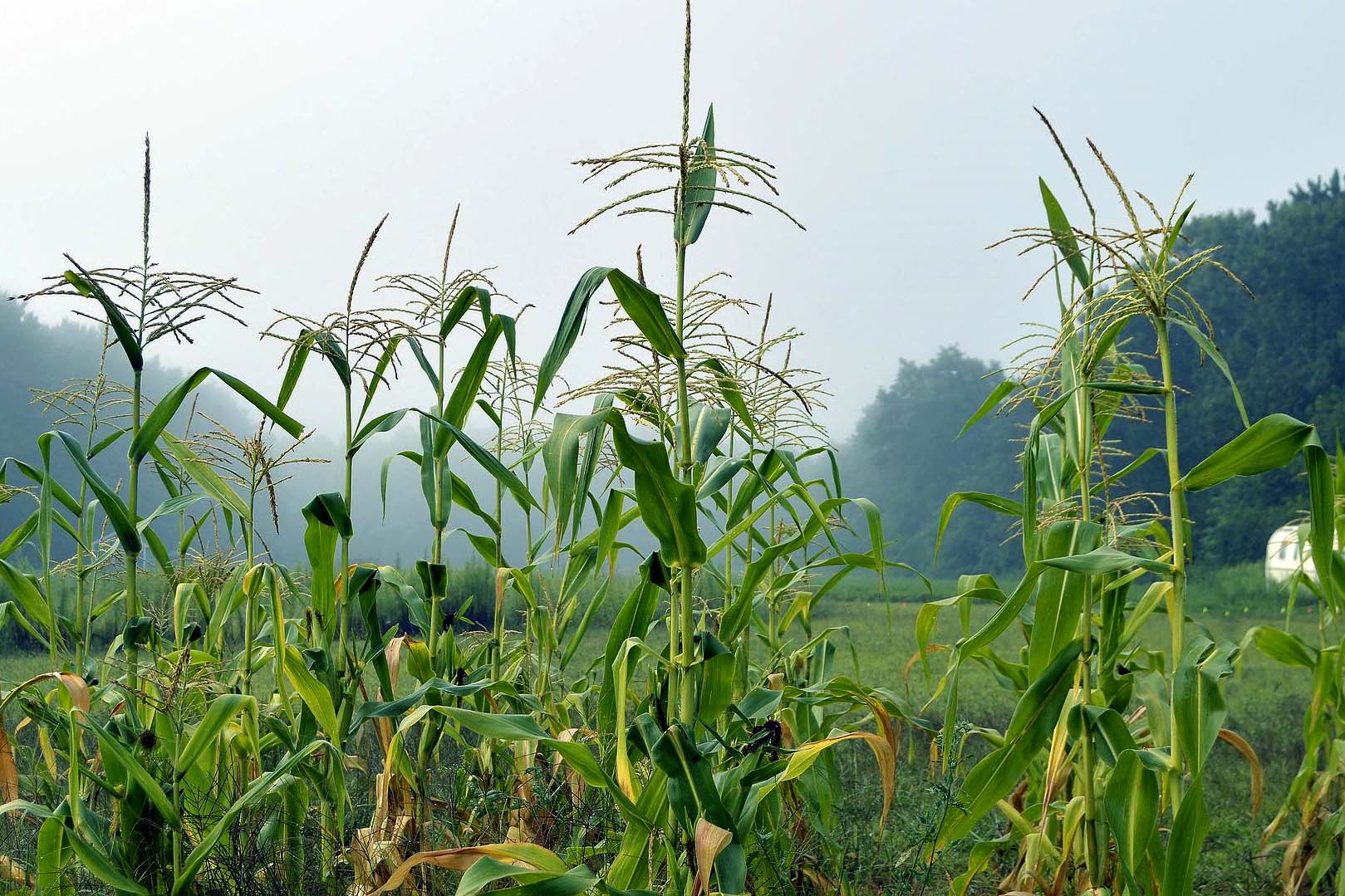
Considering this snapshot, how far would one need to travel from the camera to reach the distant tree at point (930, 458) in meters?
20.8

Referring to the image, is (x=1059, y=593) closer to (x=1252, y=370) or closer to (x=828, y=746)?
(x=828, y=746)

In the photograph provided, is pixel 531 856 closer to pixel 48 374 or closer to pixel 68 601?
pixel 68 601

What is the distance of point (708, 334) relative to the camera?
5.47ft

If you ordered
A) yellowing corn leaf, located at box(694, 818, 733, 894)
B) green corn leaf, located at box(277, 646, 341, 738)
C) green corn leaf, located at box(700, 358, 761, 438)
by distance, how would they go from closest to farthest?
yellowing corn leaf, located at box(694, 818, 733, 894)
green corn leaf, located at box(700, 358, 761, 438)
green corn leaf, located at box(277, 646, 341, 738)

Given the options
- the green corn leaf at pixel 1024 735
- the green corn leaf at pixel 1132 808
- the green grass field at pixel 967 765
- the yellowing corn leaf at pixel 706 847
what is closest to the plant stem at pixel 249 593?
the yellowing corn leaf at pixel 706 847

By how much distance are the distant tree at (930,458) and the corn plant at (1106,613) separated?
18380 millimetres

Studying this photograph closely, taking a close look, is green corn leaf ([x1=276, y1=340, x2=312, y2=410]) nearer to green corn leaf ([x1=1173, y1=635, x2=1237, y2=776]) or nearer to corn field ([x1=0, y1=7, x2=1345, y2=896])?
corn field ([x1=0, y1=7, x2=1345, y2=896])

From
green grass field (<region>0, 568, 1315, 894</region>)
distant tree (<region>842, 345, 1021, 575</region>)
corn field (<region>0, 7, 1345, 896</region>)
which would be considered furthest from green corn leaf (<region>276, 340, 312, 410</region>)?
distant tree (<region>842, 345, 1021, 575</region>)

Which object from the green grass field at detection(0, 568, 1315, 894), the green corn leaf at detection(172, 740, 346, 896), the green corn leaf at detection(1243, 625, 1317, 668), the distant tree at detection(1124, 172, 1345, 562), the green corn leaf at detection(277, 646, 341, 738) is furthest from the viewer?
the distant tree at detection(1124, 172, 1345, 562)

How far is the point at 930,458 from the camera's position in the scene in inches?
946

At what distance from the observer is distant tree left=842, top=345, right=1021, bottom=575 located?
20.8 metres

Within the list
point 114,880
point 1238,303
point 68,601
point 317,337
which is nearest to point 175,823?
point 114,880

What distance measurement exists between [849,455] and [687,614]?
1039 inches

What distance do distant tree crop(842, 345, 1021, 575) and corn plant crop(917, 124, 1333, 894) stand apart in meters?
18.4
